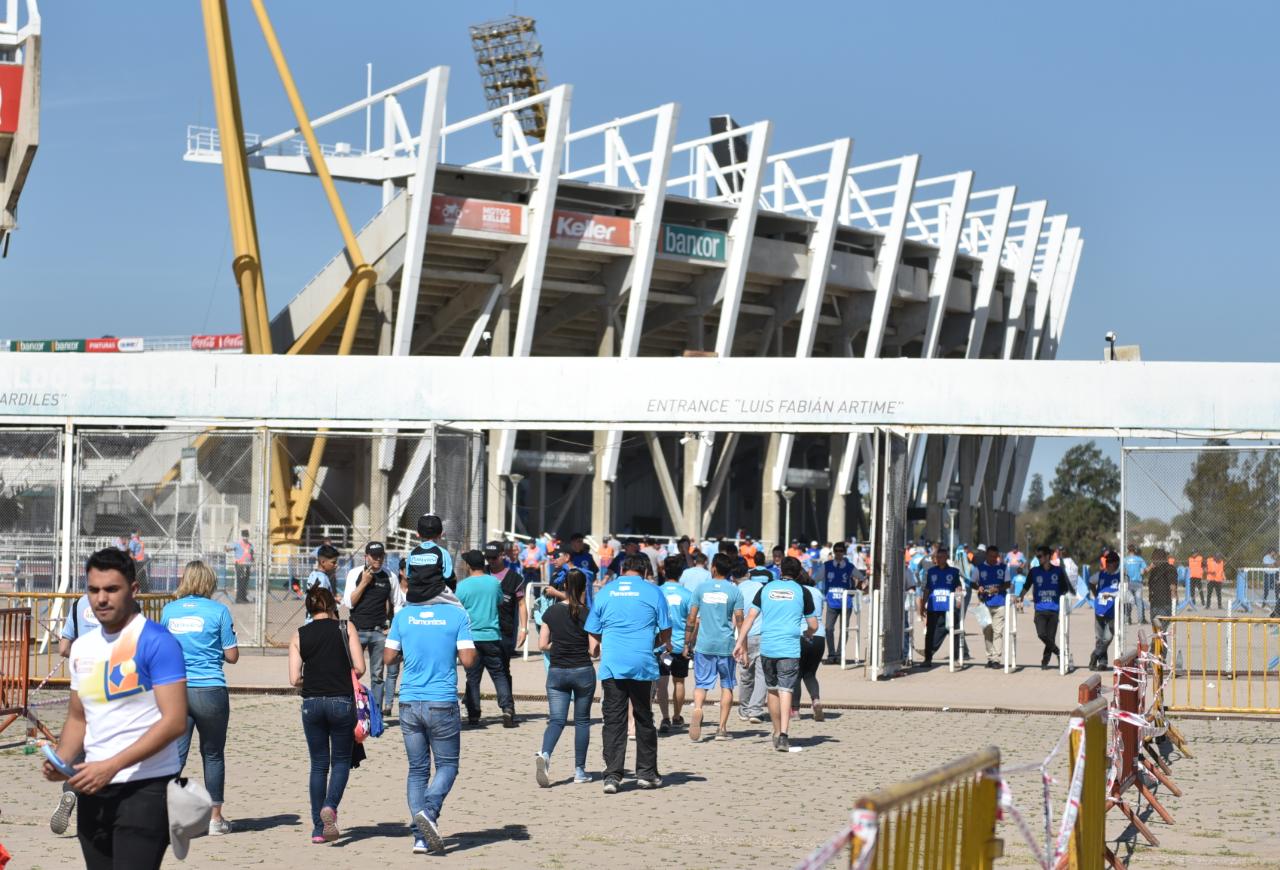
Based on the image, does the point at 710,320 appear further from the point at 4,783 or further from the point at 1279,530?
the point at 4,783

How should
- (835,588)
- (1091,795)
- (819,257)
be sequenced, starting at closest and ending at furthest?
(1091,795), (835,588), (819,257)

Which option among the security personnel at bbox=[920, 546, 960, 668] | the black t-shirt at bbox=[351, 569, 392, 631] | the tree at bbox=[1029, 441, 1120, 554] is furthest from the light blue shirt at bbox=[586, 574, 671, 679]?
the tree at bbox=[1029, 441, 1120, 554]

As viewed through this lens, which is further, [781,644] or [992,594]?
[992,594]

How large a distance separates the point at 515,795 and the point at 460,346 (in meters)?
46.1

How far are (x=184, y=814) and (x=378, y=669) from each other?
8.89m

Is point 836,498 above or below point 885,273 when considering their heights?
below

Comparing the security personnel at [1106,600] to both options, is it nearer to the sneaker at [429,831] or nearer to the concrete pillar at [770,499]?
the sneaker at [429,831]

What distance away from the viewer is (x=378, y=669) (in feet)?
48.1

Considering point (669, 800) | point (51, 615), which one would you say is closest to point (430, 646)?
point (669, 800)

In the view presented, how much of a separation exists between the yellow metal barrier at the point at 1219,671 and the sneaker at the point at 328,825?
718 centimetres

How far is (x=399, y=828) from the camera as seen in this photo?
33.6 ft

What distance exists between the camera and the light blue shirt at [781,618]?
46.1 ft

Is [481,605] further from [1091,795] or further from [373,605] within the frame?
[1091,795]

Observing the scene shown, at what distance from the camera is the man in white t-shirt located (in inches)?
229
